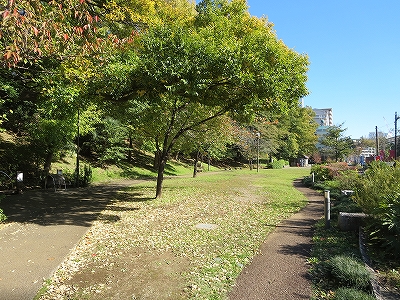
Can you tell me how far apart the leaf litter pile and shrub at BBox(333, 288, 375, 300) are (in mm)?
1483

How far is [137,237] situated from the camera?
267 inches

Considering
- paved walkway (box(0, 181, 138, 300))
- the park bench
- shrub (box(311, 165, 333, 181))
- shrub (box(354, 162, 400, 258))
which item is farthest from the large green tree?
shrub (box(311, 165, 333, 181))

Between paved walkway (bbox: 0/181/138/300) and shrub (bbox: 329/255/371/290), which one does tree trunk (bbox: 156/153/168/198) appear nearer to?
paved walkway (bbox: 0/181/138/300)

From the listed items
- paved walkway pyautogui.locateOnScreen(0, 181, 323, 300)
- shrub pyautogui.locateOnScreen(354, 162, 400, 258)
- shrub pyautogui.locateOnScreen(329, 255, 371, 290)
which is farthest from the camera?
shrub pyautogui.locateOnScreen(354, 162, 400, 258)

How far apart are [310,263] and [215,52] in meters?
5.23

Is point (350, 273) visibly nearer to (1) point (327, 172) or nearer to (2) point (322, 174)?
(1) point (327, 172)

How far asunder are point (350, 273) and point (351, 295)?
26.4 inches

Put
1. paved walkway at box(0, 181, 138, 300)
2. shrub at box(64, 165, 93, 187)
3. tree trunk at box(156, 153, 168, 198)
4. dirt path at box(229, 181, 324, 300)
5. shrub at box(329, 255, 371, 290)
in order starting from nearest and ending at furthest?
shrub at box(329, 255, 371, 290) → dirt path at box(229, 181, 324, 300) → paved walkway at box(0, 181, 138, 300) → tree trunk at box(156, 153, 168, 198) → shrub at box(64, 165, 93, 187)

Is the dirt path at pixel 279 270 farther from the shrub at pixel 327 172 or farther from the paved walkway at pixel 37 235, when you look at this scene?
the shrub at pixel 327 172

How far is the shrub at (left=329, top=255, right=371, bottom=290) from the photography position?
157 inches

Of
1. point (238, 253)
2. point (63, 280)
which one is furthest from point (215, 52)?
point (63, 280)

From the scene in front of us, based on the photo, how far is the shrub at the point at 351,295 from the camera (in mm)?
3479

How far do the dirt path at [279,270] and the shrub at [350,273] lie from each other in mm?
437

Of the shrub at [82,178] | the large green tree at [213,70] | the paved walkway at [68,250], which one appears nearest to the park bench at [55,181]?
the shrub at [82,178]
